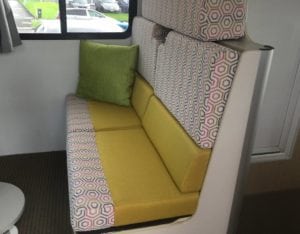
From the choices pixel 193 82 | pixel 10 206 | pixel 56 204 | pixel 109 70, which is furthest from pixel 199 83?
pixel 10 206

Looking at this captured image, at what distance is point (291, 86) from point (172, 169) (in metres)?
1.22

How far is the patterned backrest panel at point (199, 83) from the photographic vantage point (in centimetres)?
113

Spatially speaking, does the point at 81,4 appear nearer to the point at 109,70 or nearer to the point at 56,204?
the point at 109,70

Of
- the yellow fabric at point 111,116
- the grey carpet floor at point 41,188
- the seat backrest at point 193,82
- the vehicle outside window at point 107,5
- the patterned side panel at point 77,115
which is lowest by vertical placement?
the grey carpet floor at point 41,188

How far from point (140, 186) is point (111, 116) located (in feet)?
2.93

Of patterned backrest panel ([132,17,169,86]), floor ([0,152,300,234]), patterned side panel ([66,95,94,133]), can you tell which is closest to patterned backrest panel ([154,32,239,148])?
patterned backrest panel ([132,17,169,86])

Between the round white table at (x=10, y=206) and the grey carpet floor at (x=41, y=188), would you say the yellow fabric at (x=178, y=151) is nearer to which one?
the grey carpet floor at (x=41, y=188)

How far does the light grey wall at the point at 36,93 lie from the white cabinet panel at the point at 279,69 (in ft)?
3.96

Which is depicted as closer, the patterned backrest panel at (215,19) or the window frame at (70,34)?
the patterned backrest panel at (215,19)

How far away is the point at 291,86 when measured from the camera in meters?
2.06

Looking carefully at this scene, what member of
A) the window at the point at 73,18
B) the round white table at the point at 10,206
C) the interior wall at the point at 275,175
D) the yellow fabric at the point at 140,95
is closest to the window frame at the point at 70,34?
the window at the point at 73,18

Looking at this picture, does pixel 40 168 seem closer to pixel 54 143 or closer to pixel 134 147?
pixel 54 143

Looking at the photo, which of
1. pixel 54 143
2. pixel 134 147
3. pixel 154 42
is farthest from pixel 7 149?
pixel 154 42

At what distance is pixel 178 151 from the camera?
1387 mm
